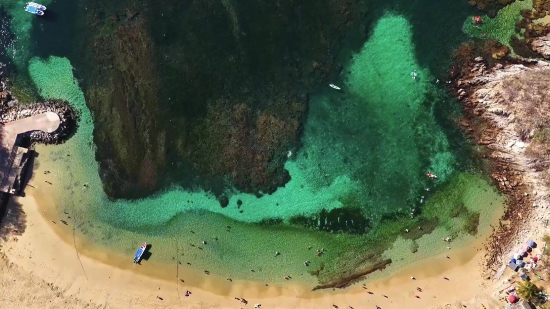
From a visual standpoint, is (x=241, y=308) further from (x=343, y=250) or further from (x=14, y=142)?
(x=14, y=142)

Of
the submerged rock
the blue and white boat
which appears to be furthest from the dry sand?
the blue and white boat

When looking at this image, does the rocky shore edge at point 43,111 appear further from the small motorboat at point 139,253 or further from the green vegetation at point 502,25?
the green vegetation at point 502,25

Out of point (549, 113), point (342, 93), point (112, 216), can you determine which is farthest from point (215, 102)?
point (549, 113)

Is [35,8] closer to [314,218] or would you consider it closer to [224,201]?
[224,201]

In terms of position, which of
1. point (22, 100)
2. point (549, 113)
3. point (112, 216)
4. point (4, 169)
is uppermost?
point (22, 100)

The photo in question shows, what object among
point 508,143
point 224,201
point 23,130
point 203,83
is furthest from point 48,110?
point 508,143

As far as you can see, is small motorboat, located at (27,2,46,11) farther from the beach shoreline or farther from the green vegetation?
the green vegetation
